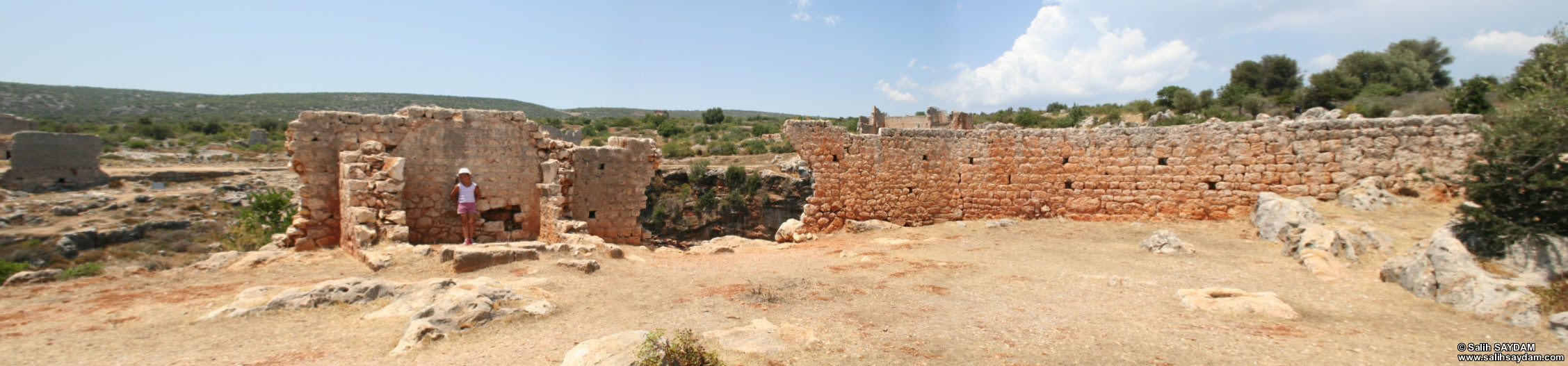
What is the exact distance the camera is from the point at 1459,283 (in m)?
4.96

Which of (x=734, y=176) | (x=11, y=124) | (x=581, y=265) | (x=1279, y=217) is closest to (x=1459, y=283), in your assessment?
(x=1279, y=217)

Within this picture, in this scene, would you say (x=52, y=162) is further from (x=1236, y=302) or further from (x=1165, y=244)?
(x=1236, y=302)

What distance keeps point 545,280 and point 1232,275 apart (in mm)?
6622

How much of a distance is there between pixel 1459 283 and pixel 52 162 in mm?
33485

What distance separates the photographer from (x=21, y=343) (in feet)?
13.6

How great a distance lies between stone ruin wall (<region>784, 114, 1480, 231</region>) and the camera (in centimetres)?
930

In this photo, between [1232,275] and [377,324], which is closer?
[377,324]

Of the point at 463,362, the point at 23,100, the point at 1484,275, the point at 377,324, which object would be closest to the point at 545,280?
the point at 377,324

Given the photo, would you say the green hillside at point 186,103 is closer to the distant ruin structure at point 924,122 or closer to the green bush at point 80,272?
the distant ruin structure at point 924,122

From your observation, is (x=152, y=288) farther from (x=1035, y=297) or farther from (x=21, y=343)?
(x=1035, y=297)

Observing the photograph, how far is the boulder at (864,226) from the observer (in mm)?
11508

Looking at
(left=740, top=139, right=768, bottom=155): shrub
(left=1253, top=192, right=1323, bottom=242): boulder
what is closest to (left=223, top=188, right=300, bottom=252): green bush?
(left=1253, top=192, right=1323, bottom=242): boulder

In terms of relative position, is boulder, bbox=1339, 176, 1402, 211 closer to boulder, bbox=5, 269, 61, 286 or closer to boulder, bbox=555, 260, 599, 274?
boulder, bbox=555, 260, 599, 274

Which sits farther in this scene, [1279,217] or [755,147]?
[755,147]
